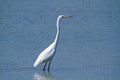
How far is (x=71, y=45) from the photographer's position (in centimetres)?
1833

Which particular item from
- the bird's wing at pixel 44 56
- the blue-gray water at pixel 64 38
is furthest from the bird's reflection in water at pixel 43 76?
the bird's wing at pixel 44 56

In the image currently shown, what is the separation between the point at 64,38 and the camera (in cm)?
1942

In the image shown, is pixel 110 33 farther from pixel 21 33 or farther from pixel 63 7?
pixel 63 7

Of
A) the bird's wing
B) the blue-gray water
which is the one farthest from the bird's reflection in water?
the bird's wing

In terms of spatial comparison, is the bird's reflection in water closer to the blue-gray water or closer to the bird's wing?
the blue-gray water

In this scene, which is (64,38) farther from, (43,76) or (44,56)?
(43,76)

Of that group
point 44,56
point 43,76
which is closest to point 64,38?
point 44,56

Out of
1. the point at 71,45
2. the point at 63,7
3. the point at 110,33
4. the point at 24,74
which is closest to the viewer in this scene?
the point at 24,74

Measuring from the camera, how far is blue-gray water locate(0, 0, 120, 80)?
1543 cm

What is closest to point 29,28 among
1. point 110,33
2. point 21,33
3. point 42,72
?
point 21,33

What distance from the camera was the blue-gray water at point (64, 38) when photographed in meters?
15.4

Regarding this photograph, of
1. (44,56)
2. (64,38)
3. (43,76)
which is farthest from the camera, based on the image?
(64,38)

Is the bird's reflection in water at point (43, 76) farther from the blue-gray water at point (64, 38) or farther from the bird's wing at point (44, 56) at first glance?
the bird's wing at point (44, 56)

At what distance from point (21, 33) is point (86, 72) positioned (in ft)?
17.5
